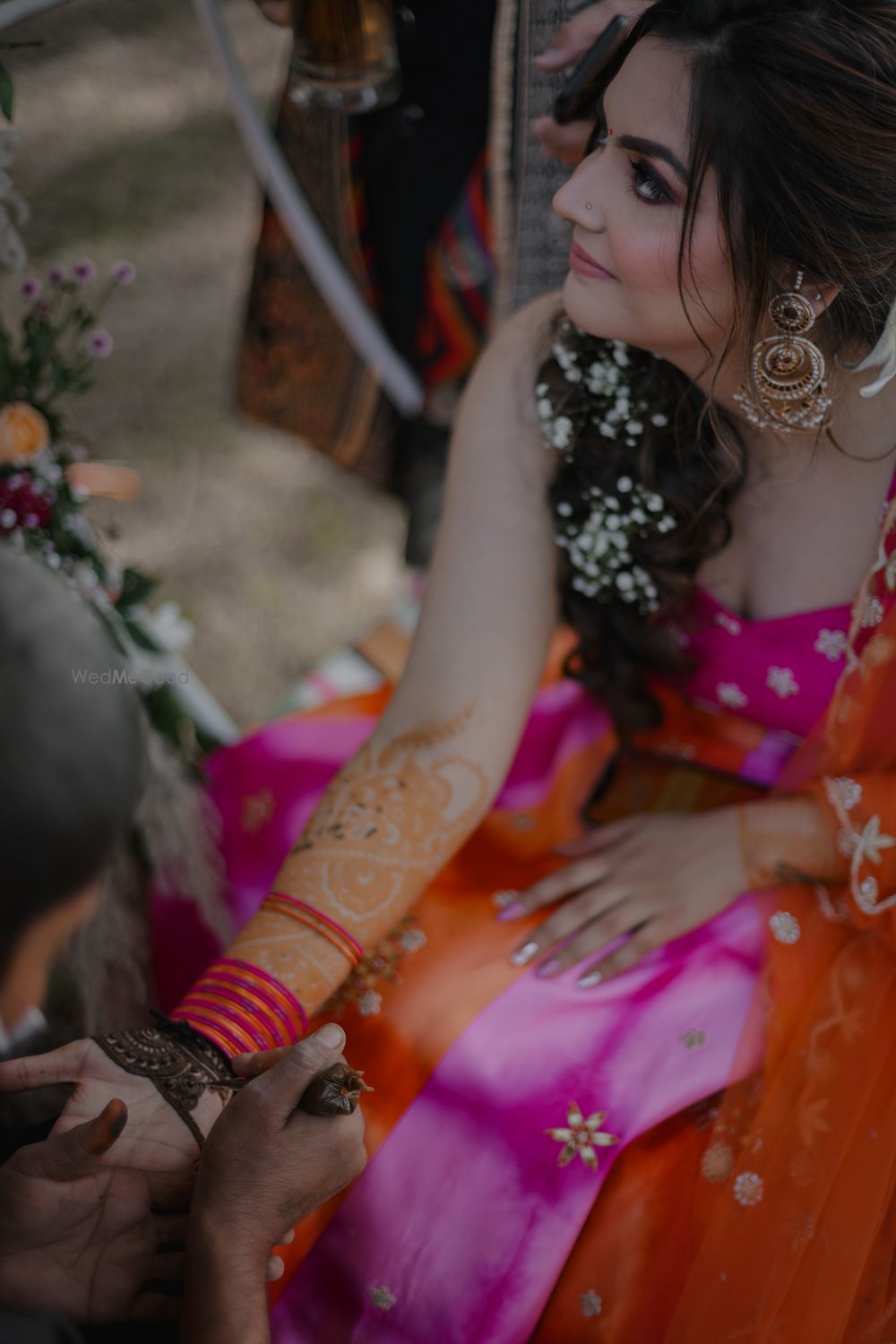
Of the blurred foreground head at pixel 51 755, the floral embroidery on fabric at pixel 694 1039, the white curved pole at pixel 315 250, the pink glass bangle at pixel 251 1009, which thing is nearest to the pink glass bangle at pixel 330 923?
the pink glass bangle at pixel 251 1009

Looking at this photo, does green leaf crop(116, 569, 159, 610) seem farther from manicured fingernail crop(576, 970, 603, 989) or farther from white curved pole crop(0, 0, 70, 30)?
manicured fingernail crop(576, 970, 603, 989)

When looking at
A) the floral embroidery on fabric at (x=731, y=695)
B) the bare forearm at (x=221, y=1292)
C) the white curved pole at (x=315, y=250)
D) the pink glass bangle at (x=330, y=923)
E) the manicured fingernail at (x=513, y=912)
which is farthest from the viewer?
the white curved pole at (x=315, y=250)

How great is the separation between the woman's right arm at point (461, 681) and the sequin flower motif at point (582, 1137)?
0.28 meters

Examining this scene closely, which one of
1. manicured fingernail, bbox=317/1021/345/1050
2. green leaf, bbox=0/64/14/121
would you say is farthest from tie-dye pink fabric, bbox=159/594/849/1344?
green leaf, bbox=0/64/14/121

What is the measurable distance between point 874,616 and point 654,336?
1.20 ft

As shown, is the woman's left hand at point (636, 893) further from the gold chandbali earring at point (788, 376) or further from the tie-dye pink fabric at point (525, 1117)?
the gold chandbali earring at point (788, 376)

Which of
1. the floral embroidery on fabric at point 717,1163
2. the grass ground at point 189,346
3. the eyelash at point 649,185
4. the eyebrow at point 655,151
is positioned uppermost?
the eyebrow at point 655,151

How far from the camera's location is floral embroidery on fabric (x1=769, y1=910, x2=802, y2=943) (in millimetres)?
1234

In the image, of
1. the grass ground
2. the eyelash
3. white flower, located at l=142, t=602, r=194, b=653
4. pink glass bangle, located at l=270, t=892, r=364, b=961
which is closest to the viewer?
the eyelash

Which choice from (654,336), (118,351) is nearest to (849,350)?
(654,336)

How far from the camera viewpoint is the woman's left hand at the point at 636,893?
1.26 metres

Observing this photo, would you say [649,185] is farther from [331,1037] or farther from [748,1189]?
[748,1189]

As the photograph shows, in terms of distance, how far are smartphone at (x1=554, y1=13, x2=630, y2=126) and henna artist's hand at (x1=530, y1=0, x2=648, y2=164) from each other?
0.06ft

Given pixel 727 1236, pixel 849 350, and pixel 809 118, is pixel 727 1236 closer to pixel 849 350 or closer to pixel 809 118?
pixel 849 350
